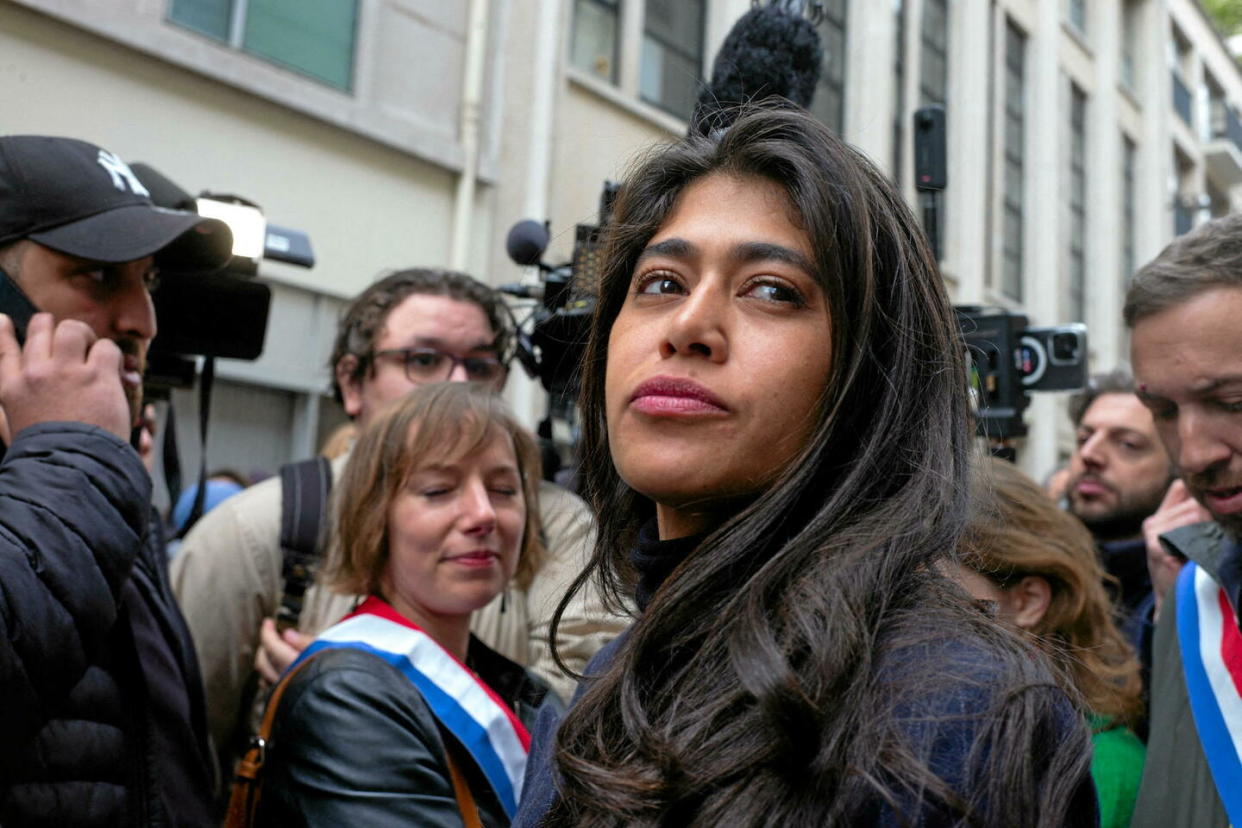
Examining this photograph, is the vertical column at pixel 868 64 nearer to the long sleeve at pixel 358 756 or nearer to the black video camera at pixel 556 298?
the black video camera at pixel 556 298

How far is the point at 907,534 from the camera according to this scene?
1.15 m

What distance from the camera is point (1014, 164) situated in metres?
16.1

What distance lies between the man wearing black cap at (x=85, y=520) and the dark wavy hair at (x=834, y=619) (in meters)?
0.70

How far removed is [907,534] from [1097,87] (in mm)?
18994

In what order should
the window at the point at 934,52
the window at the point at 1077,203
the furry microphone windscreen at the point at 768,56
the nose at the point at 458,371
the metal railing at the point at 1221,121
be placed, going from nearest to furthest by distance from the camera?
the furry microphone windscreen at the point at 768,56 < the nose at the point at 458,371 < the window at the point at 934,52 < the window at the point at 1077,203 < the metal railing at the point at 1221,121

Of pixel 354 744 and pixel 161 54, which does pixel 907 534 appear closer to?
pixel 354 744

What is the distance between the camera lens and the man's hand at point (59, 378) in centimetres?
180

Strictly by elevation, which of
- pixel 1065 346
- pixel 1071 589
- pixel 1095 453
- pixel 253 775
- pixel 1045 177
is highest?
pixel 1045 177

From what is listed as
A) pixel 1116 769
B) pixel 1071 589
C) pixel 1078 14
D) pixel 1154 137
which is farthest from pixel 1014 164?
pixel 1116 769

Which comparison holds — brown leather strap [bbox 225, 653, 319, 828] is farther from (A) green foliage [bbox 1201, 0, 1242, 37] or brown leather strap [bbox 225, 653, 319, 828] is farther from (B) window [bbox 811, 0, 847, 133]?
(A) green foliage [bbox 1201, 0, 1242, 37]

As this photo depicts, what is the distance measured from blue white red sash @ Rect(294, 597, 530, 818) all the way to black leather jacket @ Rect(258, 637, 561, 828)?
0.03m

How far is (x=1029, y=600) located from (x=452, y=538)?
3.84ft

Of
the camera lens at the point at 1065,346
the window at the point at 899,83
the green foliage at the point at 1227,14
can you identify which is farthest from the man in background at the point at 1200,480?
the green foliage at the point at 1227,14

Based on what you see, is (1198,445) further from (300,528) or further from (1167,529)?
(300,528)
